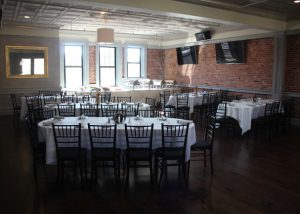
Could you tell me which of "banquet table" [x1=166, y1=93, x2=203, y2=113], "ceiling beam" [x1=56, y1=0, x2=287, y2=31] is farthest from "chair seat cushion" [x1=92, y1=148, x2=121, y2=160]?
"banquet table" [x1=166, y1=93, x2=203, y2=113]

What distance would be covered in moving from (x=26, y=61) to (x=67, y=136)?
7.52 metres

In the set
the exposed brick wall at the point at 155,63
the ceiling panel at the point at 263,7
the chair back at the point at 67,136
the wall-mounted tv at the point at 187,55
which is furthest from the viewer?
the exposed brick wall at the point at 155,63

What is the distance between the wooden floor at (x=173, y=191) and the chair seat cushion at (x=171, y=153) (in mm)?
455

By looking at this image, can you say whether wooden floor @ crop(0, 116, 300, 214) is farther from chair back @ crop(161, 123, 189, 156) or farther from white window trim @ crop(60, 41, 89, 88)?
white window trim @ crop(60, 41, 89, 88)

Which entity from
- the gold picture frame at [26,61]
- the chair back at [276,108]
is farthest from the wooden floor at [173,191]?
the gold picture frame at [26,61]

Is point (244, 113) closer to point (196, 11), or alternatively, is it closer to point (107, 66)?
point (196, 11)

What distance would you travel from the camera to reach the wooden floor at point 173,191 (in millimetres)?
3729

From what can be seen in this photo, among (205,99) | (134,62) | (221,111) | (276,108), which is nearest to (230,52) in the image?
(205,99)

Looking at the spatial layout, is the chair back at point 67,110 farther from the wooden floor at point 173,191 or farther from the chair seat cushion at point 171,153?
the chair seat cushion at point 171,153

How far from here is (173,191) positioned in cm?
426

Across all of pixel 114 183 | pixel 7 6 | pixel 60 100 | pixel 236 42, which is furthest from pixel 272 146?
pixel 7 6

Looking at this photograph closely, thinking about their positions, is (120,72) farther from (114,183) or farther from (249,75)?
(114,183)

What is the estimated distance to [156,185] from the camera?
4.42 m

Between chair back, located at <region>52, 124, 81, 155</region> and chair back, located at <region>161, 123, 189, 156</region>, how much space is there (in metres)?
1.34
